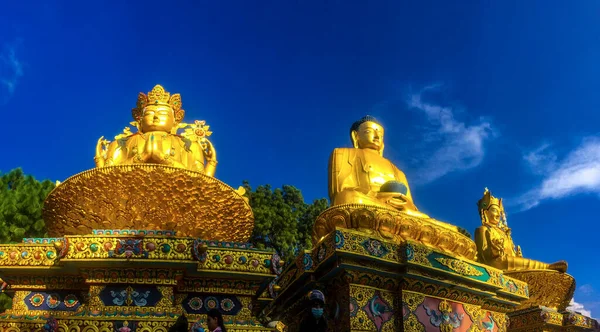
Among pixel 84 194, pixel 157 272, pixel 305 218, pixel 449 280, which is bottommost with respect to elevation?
pixel 157 272

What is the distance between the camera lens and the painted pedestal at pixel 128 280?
576cm

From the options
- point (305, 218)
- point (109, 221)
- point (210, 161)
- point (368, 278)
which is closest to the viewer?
point (368, 278)

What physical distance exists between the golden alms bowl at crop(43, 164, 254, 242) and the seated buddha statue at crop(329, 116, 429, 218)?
2.24 meters

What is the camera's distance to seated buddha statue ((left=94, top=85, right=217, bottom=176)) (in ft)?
27.6

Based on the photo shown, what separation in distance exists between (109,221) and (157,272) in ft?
5.53

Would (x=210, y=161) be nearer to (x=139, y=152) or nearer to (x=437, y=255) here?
(x=139, y=152)

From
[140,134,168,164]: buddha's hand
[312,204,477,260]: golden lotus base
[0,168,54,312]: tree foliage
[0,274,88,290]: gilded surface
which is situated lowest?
[0,274,88,290]: gilded surface

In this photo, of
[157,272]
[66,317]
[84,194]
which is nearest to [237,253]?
[157,272]

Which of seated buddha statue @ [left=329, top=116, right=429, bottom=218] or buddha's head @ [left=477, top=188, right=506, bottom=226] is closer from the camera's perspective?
Answer: seated buddha statue @ [left=329, top=116, right=429, bottom=218]

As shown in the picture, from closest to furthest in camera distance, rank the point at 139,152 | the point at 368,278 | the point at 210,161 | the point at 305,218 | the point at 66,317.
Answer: the point at 66,317 → the point at 368,278 → the point at 139,152 → the point at 210,161 → the point at 305,218

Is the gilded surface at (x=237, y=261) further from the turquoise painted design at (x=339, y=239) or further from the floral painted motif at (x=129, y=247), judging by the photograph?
the turquoise painted design at (x=339, y=239)

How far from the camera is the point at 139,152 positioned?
834 centimetres

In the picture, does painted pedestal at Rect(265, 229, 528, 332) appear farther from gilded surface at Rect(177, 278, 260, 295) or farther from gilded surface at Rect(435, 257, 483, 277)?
gilded surface at Rect(177, 278, 260, 295)

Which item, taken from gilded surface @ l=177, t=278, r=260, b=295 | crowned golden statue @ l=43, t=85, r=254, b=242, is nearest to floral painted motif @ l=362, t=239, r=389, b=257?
gilded surface @ l=177, t=278, r=260, b=295
